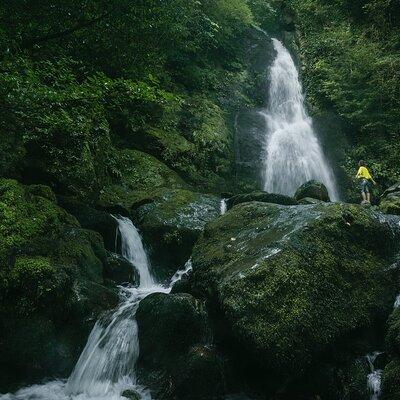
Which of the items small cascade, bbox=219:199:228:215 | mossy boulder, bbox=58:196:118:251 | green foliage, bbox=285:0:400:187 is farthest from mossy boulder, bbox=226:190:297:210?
green foliage, bbox=285:0:400:187

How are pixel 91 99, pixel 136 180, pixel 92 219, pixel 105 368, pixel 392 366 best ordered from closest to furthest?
pixel 392 366 → pixel 105 368 → pixel 91 99 → pixel 92 219 → pixel 136 180

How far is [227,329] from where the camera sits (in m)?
5.78

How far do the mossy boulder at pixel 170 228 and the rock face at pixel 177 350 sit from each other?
3.24 m

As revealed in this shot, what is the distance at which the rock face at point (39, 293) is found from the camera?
18.8 feet

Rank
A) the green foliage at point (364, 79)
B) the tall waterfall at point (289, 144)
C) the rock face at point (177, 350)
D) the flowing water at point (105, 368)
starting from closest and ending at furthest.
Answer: the rock face at point (177, 350), the flowing water at point (105, 368), the tall waterfall at point (289, 144), the green foliage at point (364, 79)

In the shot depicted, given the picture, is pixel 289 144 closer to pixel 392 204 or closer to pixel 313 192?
pixel 313 192

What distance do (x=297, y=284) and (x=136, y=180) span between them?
8.18 m

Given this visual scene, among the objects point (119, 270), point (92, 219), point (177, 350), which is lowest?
point (177, 350)

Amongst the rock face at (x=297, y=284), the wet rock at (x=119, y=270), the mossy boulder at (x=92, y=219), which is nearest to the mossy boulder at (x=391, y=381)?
the rock face at (x=297, y=284)

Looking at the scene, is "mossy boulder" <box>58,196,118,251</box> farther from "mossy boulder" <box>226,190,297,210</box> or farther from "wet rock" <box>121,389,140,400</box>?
"wet rock" <box>121,389,140,400</box>

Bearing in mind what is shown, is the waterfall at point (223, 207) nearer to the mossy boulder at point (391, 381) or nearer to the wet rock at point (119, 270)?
the wet rock at point (119, 270)

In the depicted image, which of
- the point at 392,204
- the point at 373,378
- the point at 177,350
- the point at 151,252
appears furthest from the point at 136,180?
the point at 373,378

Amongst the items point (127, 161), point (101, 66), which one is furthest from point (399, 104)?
point (101, 66)

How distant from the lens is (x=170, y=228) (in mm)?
9500
